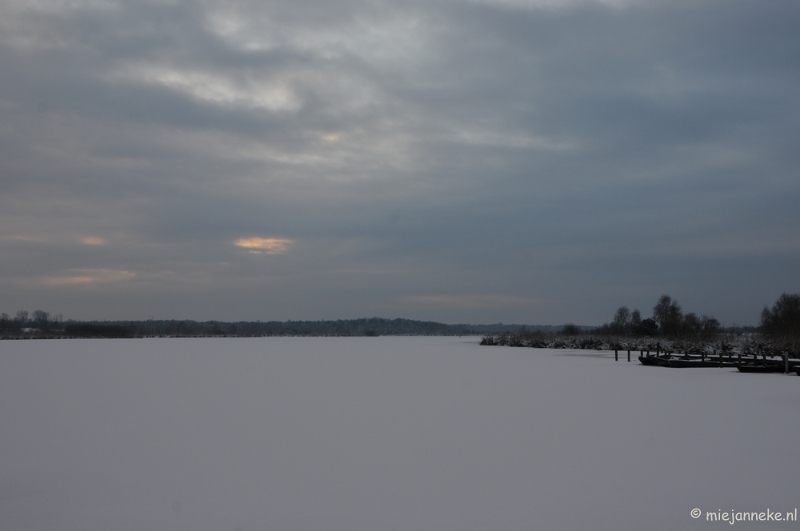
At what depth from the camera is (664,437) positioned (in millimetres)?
9375

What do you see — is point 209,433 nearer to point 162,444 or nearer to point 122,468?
point 162,444

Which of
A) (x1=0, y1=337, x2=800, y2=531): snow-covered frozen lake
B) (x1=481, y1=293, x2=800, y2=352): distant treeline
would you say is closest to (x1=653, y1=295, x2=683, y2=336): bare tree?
(x1=481, y1=293, x2=800, y2=352): distant treeline

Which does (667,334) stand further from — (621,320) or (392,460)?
(392,460)

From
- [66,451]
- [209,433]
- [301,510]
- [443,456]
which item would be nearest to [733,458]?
[443,456]

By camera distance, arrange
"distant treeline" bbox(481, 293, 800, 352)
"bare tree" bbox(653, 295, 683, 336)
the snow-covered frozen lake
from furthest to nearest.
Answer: "bare tree" bbox(653, 295, 683, 336) → "distant treeline" bbox(481, 293, 800, 352) → the snow-covered frozen lake

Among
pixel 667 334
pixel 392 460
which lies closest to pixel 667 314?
pixel 667 334

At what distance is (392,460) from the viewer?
7898mm

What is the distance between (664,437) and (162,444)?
→ 7166 mm

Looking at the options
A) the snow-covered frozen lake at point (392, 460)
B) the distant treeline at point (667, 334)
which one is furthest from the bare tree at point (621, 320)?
the snow-covered frozen lake at point (392, 460)

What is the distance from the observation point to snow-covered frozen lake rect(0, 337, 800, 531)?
5.75 m

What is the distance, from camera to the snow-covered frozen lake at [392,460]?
575 cm

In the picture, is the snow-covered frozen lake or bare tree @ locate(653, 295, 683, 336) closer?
the snow-covered frozen lake

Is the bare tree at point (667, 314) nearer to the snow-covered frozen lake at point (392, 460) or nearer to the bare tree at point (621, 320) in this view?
the bare tree at point (621, 320)

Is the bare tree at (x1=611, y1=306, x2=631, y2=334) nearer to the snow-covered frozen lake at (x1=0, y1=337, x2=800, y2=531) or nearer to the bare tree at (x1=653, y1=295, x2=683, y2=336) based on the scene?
the bare tree at (x1=653, y1=295, x2=683, y2=336)
